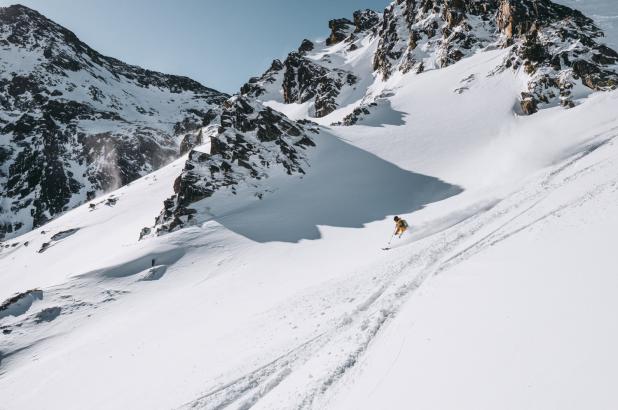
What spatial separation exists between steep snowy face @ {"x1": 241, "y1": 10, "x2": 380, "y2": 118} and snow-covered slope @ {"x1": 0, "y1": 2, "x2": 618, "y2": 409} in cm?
4009

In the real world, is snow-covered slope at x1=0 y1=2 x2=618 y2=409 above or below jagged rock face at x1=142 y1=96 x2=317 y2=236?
below

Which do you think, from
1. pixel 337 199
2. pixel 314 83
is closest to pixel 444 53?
pixel 314 83

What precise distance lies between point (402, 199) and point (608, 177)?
1474 centimetres

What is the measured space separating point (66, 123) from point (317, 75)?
75567 mm

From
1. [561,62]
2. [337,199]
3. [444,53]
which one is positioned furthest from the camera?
[444,53]

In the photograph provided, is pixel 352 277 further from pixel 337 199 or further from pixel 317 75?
pixel 317 75

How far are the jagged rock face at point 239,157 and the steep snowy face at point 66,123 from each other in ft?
146

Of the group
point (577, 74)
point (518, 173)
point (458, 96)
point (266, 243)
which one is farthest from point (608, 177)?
point (458, 96)

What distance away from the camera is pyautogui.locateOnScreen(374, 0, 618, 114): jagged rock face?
36875 millimetres

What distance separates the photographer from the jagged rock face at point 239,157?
31078mm

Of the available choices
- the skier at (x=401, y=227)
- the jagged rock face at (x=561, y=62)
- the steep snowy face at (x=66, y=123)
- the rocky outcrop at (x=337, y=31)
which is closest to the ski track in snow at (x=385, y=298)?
the skier at (x=401, y=227)

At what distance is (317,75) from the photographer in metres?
87.7

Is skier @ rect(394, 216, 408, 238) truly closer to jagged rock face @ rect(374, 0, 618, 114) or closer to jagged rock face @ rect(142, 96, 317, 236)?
jagged rock face @ rect(142, 96, 317, 236)

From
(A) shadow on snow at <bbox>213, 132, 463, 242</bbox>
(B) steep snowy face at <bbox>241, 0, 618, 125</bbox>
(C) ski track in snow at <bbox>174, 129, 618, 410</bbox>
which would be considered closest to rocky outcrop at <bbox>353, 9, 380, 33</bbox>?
(B) steep snowy face at <bbox>241, 0, 618, 125</bbox>
